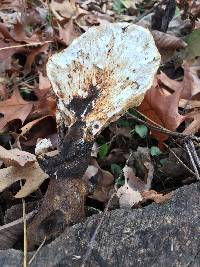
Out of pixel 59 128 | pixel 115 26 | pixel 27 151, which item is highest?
pixel 115 26

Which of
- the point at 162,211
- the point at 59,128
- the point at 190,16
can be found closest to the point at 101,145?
the point at 59,128

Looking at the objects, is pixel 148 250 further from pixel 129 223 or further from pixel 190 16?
pixel 190 16

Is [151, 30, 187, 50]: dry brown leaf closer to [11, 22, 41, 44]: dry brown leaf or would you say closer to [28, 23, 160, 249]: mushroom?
[11, 22, 41, 44]: dry brown leaf

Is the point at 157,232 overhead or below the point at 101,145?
overhead

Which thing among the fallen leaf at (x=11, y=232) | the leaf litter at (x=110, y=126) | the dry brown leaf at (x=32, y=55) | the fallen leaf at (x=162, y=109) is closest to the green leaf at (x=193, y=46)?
the leaf litter at (x=110, y=126)

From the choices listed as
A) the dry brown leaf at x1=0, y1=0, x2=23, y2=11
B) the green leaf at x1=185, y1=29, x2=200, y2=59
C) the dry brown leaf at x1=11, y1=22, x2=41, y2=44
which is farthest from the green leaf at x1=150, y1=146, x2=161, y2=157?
the dry brown leaf at x1=0, y1=0, x2=23, y2=11

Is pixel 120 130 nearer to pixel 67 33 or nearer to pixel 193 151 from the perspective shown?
pixel 193 151

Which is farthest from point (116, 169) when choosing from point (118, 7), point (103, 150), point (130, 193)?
point (118, 7)
